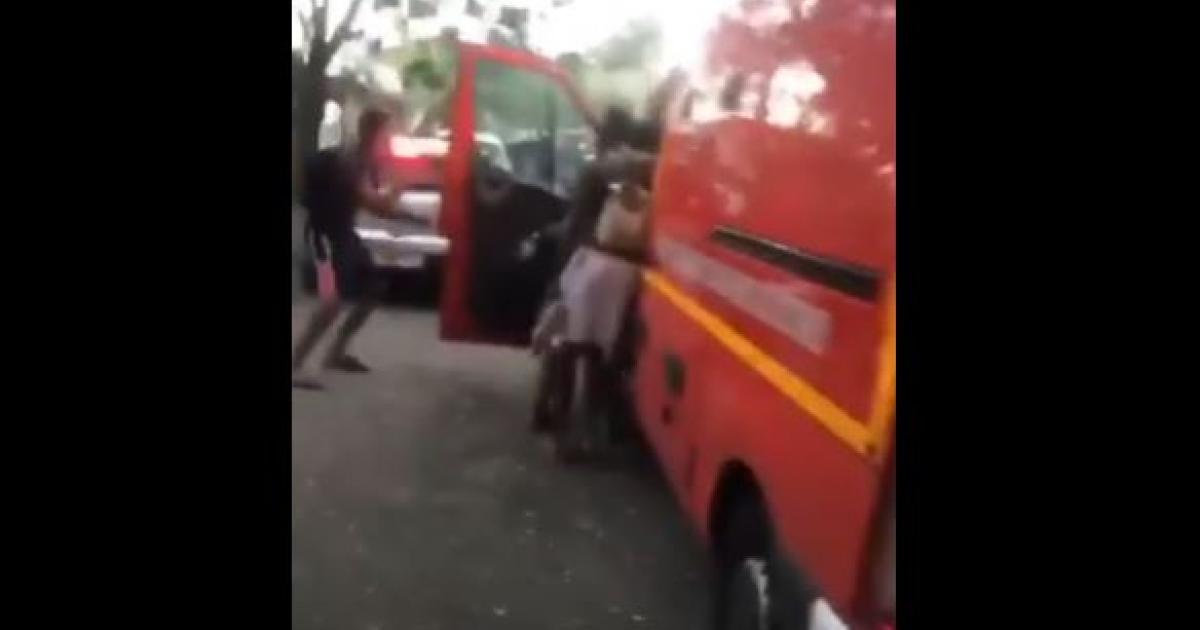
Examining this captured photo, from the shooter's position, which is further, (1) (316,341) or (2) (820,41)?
(1) (316,341)

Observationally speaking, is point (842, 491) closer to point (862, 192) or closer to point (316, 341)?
point (862, 192)

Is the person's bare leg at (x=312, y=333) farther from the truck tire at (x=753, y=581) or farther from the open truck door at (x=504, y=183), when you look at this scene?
the truck tire at (x=753, y=581)

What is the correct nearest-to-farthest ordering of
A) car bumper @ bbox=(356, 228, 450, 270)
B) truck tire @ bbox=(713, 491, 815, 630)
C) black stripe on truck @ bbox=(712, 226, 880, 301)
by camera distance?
black stripe on truck @ bbox=(712, 226, 880, 301) < truck tire @ bbox=(713, 491, 815, 630) < car bumper @ bbox=(356, 228, 450, 270)

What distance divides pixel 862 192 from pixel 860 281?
10 cm

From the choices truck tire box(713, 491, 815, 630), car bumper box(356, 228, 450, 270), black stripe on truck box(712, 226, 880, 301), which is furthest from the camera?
car bumper box(356, 228, 450, 270)

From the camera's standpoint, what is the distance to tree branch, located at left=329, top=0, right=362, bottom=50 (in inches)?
73.5

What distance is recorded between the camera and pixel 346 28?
1.88 metres

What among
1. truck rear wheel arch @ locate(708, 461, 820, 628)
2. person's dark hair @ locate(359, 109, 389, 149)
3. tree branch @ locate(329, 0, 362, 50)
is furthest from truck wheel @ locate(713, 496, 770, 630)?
tree branch @ locate(329, 0, 362, 50)

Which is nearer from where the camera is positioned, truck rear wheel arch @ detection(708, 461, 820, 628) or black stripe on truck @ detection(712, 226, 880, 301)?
black stripe on truck @ detection(712, 226, 880, 301)

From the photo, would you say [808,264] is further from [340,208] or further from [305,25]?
[305,25]

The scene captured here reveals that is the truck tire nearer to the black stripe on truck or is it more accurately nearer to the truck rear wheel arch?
the truck rear wheel arch
